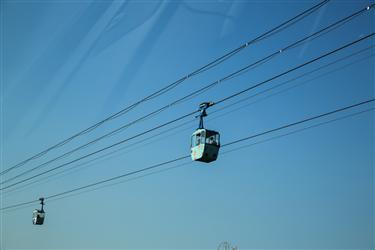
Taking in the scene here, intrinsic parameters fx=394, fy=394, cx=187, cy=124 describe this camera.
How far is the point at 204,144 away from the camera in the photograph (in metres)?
13.1

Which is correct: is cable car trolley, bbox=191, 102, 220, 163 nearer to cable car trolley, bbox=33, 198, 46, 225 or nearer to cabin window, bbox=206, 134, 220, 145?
cabin window, bbox=206, 134, 220, 145

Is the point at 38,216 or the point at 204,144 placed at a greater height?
the point at 204,144

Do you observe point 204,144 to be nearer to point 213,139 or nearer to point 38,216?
point 213,139

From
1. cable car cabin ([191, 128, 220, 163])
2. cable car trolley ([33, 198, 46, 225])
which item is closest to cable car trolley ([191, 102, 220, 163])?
cable car cabin ([191, 128, 220, 163])

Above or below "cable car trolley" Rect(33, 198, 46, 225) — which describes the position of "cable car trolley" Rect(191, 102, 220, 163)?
above

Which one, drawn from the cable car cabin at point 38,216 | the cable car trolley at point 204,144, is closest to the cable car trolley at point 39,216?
the cable car cabin at point 38,216

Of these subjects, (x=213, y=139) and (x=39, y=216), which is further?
(x=39, y=216)

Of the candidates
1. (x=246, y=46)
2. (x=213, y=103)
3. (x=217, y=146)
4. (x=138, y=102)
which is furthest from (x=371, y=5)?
(x=138, y=102)

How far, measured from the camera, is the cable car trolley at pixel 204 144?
43.0ft

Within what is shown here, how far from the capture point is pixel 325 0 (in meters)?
9.06

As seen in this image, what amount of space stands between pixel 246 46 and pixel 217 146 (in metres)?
3.88

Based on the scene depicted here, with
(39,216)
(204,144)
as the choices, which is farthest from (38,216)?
(204,144)

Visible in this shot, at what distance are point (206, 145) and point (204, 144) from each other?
0.24 feet

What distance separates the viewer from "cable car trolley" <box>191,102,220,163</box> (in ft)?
43.0
